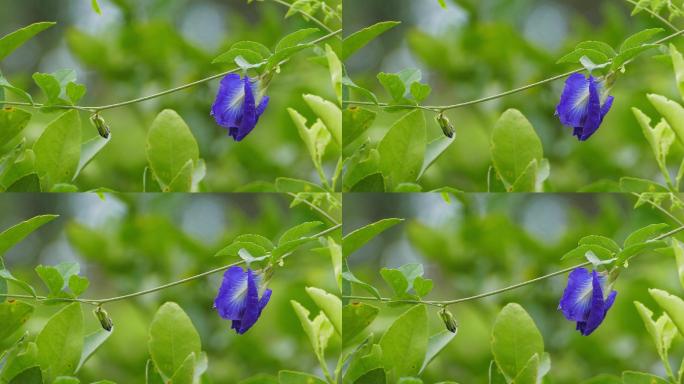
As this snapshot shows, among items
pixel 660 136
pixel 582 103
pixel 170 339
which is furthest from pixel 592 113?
pixel 170 339

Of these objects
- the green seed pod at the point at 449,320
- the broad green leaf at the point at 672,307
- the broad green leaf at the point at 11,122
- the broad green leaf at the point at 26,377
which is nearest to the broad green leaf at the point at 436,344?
the green seed pod at the point at 449,320

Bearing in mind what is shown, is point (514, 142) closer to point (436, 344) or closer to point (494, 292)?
point (494, 292)

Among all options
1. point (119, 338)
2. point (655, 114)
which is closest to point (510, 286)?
point (655, 114)

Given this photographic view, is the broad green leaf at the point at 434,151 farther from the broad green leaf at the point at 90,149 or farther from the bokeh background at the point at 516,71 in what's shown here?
the broad green leaf at the point at 90,149

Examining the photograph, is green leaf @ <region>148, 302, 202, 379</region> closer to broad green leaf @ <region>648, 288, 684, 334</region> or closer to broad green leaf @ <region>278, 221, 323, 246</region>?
broad green leaf @ <region>278, 221, 323, 246</region>

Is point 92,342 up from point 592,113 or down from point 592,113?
down

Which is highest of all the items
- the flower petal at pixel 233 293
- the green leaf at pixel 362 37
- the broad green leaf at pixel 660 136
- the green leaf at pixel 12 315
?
the green leaf at pixel 362 37
